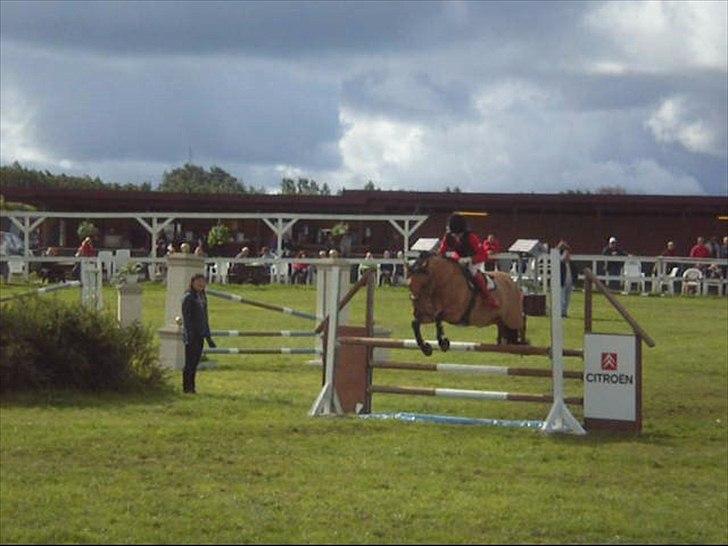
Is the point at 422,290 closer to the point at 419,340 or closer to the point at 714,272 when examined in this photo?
the point at 419,340

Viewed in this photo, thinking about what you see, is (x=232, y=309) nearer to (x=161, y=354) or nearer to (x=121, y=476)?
Result: (x=161, y=354)

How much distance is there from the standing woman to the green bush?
1.59ft

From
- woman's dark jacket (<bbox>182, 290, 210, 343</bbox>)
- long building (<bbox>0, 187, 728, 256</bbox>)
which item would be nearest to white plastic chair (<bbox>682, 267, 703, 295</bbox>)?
long building (<bbox>0, 187, 728, 256</bbox>)

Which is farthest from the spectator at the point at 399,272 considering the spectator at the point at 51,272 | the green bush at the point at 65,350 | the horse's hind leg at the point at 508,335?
the horse's hind leg at the point at 508,335

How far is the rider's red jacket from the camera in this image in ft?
51.5

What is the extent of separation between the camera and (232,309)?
34438mm

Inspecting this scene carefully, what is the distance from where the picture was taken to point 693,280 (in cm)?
Answer: 4247

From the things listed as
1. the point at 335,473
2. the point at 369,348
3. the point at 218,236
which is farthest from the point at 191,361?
the point at 218,236

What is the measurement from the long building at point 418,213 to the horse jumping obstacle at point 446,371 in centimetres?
3683

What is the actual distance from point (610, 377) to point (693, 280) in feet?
90.5

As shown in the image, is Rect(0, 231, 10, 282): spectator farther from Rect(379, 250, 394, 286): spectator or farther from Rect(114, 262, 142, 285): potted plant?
Rect(114, 262, 142, 285): potted plant

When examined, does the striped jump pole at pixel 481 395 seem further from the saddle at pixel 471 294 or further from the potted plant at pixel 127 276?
the potted plant at pixel 127 276

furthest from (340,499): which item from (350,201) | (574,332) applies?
(350,201)

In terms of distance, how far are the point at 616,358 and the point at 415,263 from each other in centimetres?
231
